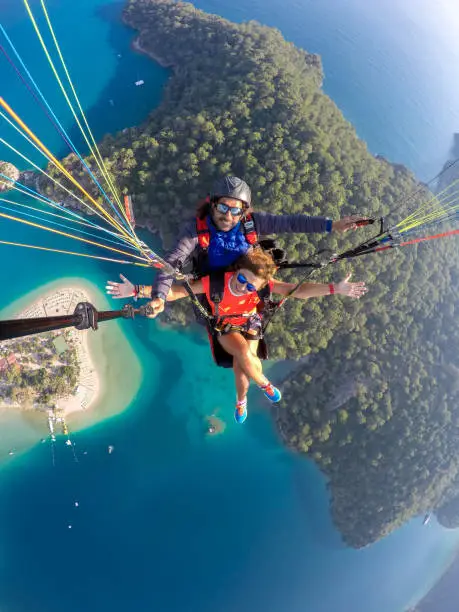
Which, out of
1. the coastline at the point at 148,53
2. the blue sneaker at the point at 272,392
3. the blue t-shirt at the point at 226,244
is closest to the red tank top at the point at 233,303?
the blue t-shirt at the point at 226,244

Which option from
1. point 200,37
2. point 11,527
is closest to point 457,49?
point 200,37

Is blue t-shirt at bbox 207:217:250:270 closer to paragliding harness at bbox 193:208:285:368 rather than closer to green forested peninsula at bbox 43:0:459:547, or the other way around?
paragliding harness at bbox 193:208:285:368

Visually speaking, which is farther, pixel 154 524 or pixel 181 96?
pixel 181 96

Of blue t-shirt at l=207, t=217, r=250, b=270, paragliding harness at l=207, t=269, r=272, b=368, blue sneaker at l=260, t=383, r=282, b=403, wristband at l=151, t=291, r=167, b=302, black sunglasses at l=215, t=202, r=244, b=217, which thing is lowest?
blue sneaker at l=260, t=383, r=282, b=403

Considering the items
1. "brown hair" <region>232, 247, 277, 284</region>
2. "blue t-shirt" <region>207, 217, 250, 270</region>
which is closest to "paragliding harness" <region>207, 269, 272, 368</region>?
"blue t-shirt" <region>207, 217, 250, 270</region>

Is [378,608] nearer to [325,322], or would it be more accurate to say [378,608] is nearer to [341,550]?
[341,550]

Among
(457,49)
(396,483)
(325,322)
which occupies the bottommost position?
(396,483)
